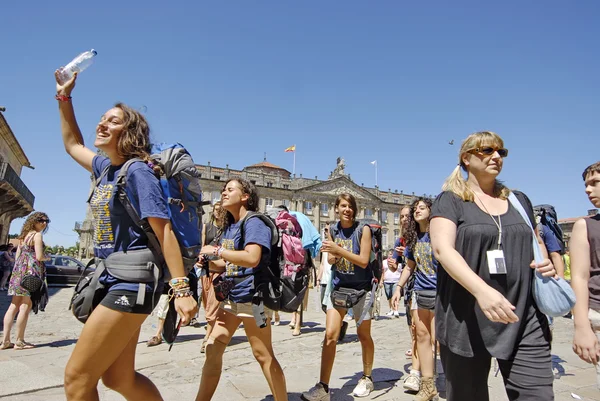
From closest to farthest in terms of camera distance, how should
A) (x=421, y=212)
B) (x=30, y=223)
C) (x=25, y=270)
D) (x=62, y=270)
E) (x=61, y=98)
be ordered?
(x=61, y=98)
(x=421, y=212)
(x=25, y=270)
(x=30, y=223)
(x=62, y=270)

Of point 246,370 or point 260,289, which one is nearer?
point 260,289

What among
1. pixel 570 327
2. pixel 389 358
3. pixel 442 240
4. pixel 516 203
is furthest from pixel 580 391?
pixel 570 327

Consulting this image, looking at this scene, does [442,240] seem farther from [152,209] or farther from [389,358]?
[389,358]

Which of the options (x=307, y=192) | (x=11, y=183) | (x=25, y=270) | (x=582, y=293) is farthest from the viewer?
(x=307, y=192)

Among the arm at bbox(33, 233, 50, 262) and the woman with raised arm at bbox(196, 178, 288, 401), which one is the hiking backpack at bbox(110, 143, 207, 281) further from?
the arm at bbox(33, 233, 50, 262)

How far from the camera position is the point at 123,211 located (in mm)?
2096

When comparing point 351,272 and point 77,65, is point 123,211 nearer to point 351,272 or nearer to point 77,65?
point 77,65

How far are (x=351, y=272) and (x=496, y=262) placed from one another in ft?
6.79

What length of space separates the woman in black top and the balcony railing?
77.8 feet

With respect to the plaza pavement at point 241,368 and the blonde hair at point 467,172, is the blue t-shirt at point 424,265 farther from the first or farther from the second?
the blonde hair at point 467,172

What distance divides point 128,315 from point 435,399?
2949 mm

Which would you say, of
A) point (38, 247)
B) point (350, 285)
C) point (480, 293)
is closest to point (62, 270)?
point (38, 247)

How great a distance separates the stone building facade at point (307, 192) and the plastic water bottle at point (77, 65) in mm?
49746

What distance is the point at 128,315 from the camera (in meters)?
1.97
